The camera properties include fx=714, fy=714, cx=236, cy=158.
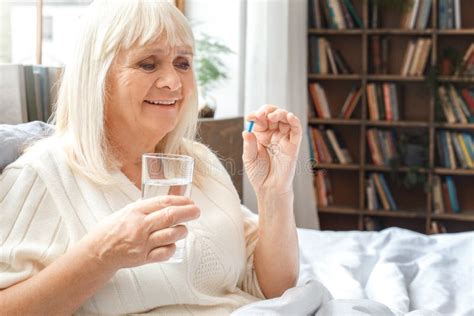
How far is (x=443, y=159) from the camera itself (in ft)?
14.2

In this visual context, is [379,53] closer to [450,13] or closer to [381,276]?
[450,13]

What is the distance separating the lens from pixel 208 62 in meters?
3.72

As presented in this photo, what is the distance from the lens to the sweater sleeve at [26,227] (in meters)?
1.10

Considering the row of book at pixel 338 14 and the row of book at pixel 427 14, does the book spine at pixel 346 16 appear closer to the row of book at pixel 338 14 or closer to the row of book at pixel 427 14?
the row of book at pixel 338 14

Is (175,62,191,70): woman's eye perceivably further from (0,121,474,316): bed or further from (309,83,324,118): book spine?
(309,83,324,118): book spine

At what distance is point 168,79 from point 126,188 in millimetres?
202

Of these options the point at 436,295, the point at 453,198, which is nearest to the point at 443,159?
the point at 453,198

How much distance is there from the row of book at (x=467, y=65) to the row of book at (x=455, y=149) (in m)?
0.36

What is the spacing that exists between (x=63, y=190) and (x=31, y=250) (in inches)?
4.7

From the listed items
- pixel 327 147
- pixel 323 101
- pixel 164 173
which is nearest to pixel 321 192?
pixel 327 147

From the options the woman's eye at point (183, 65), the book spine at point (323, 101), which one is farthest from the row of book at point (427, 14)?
the woman's eye at point (183, 65)

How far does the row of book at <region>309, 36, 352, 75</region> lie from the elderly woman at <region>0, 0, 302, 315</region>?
3.14 metres

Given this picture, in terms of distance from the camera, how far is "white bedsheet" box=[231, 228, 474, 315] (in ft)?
4.03

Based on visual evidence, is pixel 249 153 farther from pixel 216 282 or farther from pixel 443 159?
pixel 443 159
